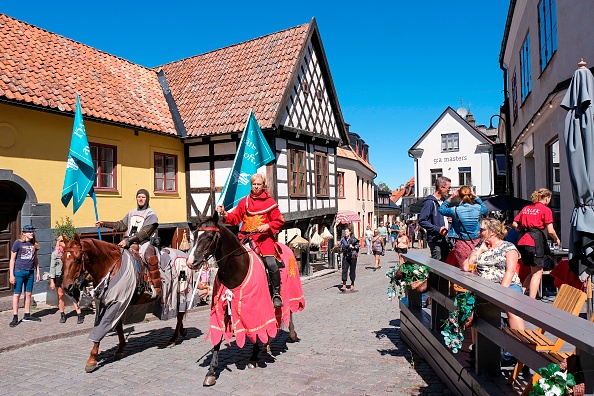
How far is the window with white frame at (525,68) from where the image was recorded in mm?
14566

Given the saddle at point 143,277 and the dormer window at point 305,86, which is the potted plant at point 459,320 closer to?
the saddle at point 143,277

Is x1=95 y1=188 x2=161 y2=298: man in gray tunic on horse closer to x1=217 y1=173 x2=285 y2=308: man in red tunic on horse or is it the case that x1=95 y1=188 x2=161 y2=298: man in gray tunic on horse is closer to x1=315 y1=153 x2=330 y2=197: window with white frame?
x1=217 y1=173 x2=285 y2=308: man in red tunic on horse

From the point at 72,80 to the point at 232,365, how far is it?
37.0 feet

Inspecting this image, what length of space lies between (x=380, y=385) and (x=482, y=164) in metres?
38.7

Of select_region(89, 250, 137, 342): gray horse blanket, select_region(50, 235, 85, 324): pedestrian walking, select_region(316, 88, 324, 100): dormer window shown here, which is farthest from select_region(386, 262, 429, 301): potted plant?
select_region(316, 88, 324, 100): dormer window

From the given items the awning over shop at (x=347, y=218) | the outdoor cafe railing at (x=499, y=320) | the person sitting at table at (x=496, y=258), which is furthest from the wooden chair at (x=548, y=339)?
the awning over shop at (x=347, y=218)

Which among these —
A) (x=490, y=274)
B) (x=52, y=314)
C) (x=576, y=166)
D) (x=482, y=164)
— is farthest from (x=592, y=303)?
(x=482, y=164)

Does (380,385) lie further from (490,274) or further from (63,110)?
(63,110)

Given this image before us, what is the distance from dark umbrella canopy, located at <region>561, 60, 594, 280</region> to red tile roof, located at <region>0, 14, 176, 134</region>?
36.6 ft

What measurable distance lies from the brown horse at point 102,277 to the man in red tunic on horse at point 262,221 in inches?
60.7

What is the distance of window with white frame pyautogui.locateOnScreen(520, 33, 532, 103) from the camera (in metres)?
14.6

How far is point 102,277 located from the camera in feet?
20.3

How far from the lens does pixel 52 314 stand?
10.5 metres

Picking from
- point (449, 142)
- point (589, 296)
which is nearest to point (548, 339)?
point (589, 296)
